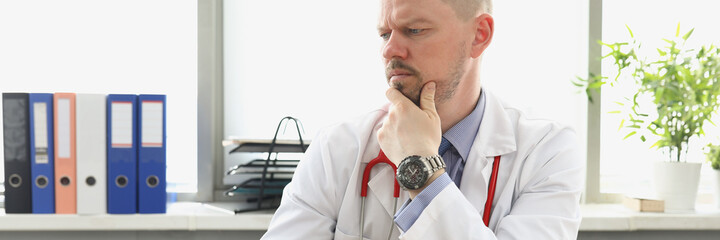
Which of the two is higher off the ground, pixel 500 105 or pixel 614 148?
pixel 500 105

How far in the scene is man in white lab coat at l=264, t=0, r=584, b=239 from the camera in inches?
46.2

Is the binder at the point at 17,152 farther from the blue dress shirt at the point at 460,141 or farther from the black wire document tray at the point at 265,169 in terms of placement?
the blue dress shirt at the point at 460,141

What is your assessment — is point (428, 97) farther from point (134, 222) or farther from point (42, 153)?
point (42, 153)

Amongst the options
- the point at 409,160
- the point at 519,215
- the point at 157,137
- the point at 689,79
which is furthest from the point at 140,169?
the point at 689,79

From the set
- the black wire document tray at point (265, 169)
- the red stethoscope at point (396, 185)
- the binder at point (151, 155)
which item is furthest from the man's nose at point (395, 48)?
the binder at point (151, 155)

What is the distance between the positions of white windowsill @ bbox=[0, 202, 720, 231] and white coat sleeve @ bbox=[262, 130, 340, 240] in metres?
0.54

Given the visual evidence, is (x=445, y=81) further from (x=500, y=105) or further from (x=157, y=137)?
(x=157, y=137)

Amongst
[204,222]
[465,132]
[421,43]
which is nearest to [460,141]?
[465,132]

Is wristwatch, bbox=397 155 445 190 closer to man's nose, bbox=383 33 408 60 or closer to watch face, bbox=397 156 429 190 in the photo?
watch face, bbox=397 156 429 190

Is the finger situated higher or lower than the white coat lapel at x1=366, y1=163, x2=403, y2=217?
higher

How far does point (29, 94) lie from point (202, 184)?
2.05 ft

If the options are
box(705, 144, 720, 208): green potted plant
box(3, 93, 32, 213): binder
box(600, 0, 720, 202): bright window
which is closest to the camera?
Result: box(3, 93, 32, 213): binder

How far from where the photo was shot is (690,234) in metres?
2.11

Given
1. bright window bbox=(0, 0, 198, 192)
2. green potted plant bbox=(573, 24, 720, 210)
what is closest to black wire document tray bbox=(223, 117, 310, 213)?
bright window bbox=(0, 0, 198, 192)
